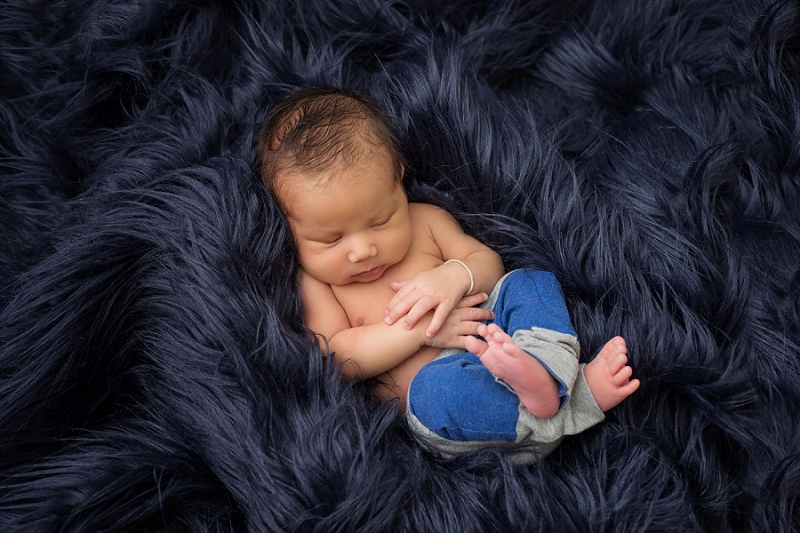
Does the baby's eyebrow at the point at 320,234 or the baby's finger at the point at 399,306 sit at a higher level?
the baby's eyebrow at the point at 320,234

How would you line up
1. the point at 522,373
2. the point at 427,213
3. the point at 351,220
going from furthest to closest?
the point at 427,213, the point at 351,220, the point at 522,373

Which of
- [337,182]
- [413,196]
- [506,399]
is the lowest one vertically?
[506,399]

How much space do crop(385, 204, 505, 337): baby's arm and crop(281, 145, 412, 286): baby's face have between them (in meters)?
0.07

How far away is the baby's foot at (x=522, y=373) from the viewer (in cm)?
89

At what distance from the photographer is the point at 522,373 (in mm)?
893

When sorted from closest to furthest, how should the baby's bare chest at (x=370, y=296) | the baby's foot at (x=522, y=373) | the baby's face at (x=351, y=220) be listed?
the baby's foot at (x=522, y=373), the baby's face at (x=351, y=220), the baby's bare chest at (x=370, y=296)

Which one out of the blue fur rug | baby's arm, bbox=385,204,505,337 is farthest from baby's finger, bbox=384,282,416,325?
the blue fur rug

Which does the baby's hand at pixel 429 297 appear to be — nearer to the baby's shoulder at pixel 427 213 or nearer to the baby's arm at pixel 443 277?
the baby's arm at pixel 443 277

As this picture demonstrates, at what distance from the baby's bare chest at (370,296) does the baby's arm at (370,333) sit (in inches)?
0.6

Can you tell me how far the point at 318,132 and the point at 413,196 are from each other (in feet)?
0.82

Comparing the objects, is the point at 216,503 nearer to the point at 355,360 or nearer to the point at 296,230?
the point at 355,360

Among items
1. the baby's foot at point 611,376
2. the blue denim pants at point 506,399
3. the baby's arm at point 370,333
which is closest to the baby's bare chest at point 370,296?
the baby's arm at point 370,333

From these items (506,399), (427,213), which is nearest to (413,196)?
(427,213)

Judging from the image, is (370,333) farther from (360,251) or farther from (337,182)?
(337,182)
